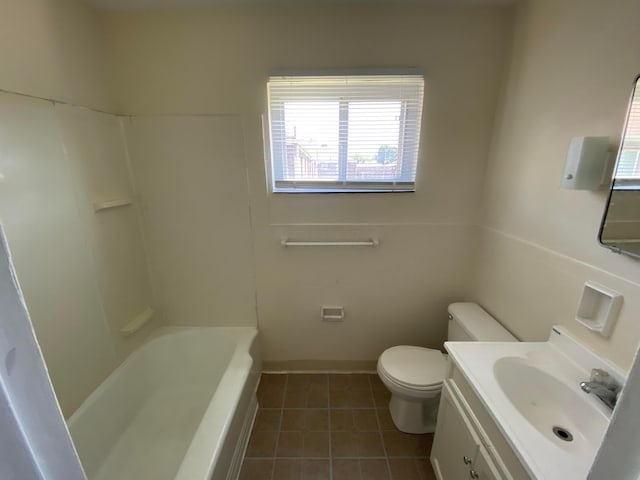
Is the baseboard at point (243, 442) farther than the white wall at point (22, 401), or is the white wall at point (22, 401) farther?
the baseboard at point (243, 442)

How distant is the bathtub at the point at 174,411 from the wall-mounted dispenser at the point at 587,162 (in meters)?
1.77

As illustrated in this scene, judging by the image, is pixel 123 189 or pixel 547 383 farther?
pixel 123 189

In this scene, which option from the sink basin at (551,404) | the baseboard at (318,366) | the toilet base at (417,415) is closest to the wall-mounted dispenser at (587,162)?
the sink basin at (551,404)

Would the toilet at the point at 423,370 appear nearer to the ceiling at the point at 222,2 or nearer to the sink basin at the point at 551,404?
the sink basin at the point at 551,404

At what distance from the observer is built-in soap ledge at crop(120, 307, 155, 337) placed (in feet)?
5.57

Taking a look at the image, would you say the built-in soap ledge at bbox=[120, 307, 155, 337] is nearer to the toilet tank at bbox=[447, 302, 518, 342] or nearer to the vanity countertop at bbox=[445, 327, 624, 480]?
the vanity countertop at bbox=[445, 327, 624, 480]

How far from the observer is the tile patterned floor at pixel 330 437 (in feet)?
4.78

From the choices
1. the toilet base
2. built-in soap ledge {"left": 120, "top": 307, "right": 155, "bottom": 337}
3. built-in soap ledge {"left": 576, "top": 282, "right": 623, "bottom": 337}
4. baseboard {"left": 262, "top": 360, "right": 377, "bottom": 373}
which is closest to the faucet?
built-in soap ledge {"left": 576, "top": 282, "right": 623, "bottom": 337}

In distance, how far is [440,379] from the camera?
1.53 meters

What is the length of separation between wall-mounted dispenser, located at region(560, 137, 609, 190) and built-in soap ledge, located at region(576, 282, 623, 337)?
1.25ft

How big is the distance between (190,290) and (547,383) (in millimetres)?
2003

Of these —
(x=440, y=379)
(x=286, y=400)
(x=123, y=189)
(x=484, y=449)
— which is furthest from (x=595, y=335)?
(x=123, y=189)

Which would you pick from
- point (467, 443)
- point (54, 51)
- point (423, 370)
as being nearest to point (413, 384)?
point (423, 370)

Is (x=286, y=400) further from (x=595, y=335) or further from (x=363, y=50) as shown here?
(x=363, y=50)
